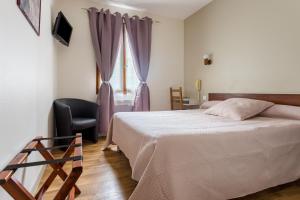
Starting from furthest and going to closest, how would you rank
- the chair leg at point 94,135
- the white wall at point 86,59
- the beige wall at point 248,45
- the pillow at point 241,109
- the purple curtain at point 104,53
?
the purple curtain at point 104,53 < the white wall at point 86,59 < the chair leg at point 94,135 < the beige wall at point 248,45 < the pillow at point 241,109

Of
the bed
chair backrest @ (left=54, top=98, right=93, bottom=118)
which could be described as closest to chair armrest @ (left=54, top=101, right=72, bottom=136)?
chair backrest @ (left=54, top=98, right=93, bottom=118)

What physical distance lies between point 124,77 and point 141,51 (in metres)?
0.69

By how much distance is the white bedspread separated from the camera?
1312mm

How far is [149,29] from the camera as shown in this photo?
4.25m

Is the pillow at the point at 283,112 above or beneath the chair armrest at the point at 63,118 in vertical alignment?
above

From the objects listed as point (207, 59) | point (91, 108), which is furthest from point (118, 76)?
point (207, 59)

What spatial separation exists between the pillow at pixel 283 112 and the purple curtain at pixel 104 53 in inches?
108

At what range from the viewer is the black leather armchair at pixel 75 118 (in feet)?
9.68

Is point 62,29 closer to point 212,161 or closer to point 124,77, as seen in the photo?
point 124,77

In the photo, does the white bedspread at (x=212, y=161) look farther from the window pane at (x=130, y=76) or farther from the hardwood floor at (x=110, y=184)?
the window pane at (x=130, y=76)

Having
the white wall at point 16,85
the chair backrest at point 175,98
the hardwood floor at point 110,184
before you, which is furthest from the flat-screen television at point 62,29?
the chair backrest at point 175,98

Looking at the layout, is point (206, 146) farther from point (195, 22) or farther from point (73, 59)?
point (195, 22)

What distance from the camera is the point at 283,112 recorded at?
2.19 meters

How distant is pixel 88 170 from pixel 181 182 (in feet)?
4.49
